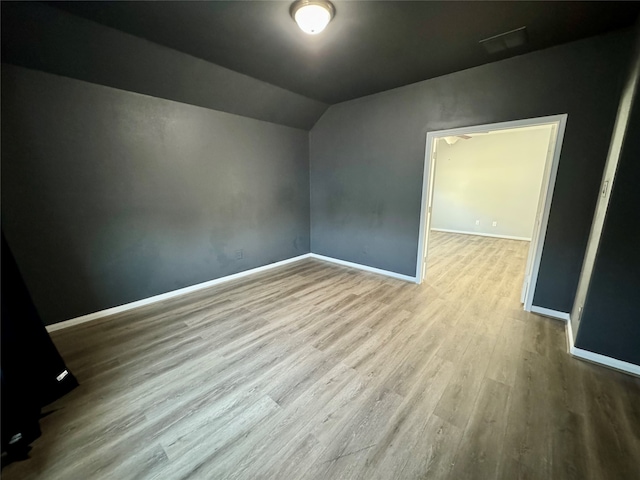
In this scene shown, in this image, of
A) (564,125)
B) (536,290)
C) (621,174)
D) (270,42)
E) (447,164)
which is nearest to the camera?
(621,174)

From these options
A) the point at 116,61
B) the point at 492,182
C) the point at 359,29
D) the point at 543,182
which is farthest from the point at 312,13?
the point at 492,182

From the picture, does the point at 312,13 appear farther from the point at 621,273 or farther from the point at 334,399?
the point at 621,273

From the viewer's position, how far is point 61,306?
2.45 meters

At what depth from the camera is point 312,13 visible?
5.68ft

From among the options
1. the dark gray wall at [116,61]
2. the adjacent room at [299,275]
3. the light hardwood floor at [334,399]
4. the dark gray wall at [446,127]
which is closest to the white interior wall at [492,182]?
the adjacent room at [299,275]

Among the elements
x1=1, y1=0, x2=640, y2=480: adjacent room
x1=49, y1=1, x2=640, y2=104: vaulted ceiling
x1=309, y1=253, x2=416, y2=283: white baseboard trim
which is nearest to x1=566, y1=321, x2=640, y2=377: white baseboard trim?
x1=1, y1=0, x2=640, y2=480: adjacent room

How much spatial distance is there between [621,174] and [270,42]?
295cm

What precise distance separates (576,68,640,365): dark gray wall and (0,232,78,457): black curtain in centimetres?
384

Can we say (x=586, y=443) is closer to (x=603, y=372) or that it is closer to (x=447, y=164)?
(x=603, y=372)

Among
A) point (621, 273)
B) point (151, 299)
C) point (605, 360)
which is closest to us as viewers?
point (621, 273)

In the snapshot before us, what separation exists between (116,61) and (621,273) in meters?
4.55

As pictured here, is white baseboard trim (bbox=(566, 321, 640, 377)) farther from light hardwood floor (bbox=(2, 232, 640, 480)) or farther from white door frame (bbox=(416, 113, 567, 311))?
white door frame (bbox=(416, 113, 567, 311))

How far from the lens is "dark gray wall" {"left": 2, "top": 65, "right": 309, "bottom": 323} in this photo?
7.18 feet

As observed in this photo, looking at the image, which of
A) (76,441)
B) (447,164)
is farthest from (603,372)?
(447,164)
